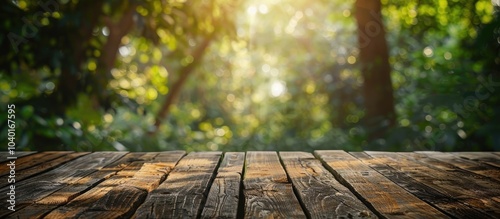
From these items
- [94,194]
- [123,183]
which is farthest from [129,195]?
[123,183]

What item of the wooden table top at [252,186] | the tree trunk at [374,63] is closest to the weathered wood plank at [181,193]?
the wooden table top at [252,186]

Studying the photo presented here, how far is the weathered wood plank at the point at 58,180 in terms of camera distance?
1710 mm

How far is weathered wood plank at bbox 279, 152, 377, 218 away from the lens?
57.7 inches

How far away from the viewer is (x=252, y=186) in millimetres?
1887

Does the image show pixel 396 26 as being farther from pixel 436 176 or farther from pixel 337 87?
pixel 436 176

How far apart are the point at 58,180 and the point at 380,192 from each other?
3.76 feet

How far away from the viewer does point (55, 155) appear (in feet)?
9.65

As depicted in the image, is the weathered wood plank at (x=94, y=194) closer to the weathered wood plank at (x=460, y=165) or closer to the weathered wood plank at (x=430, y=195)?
the weathered wood plank at (x=430, y=195)

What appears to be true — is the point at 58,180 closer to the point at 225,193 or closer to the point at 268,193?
the point at 225,193

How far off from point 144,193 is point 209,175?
1.40 feet

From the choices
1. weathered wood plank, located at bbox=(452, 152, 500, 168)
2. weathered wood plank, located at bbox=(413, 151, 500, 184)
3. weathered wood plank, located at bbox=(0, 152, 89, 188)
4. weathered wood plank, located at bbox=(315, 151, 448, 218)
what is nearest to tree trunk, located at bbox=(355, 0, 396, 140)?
weathered wood plank, located at bbox=(452, 152, 500, 168)

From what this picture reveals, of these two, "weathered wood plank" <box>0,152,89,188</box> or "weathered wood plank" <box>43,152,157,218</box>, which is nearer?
"weathered wood plank" <box>43,152,157,218</box>

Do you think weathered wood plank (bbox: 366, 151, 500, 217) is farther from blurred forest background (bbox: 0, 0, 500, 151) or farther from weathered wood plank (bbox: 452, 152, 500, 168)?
blurred forest background (bbox: 0, 0, 500, 151)

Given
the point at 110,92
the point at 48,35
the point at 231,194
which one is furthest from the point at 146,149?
the point at 231,194
